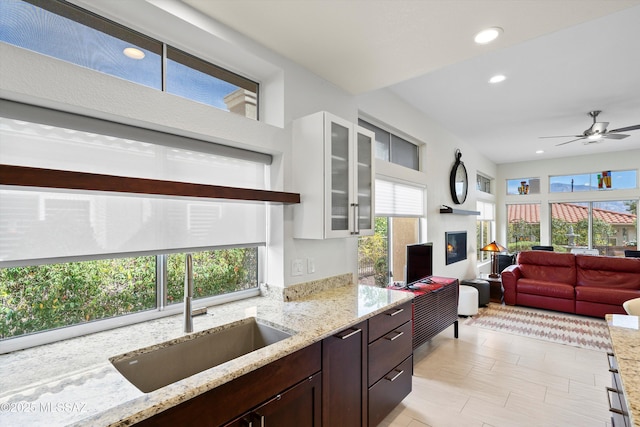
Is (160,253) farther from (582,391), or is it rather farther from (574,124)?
(574,124)

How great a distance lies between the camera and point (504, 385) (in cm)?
273

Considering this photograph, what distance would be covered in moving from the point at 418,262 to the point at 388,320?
1.41 m

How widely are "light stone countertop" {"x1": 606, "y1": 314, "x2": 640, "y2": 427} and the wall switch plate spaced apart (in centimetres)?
177

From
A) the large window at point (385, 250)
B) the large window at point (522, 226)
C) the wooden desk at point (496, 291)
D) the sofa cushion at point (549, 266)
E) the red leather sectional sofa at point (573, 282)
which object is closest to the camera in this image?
the large window at point (385, 250)

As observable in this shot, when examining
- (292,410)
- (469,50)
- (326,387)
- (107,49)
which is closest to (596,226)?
(469,50)

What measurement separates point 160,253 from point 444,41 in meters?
2.22

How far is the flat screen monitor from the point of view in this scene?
3.20 meters

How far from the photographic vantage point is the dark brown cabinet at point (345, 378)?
1621 mm

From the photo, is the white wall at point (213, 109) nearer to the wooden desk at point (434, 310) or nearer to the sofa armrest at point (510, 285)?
the wooden desk at point (434, 310)

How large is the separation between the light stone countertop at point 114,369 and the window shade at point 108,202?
41 cm

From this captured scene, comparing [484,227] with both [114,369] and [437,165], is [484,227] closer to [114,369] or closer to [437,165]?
[437,165]

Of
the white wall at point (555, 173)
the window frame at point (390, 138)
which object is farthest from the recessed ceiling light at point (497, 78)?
the white wall at point (555, 173)

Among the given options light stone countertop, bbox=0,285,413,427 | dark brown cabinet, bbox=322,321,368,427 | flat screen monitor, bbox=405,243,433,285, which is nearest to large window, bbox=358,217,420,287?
flat screen monitor, bbox=405,243,433,285

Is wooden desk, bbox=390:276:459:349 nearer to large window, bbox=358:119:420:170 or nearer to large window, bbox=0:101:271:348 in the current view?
large window, bbox=358:119:420:170
